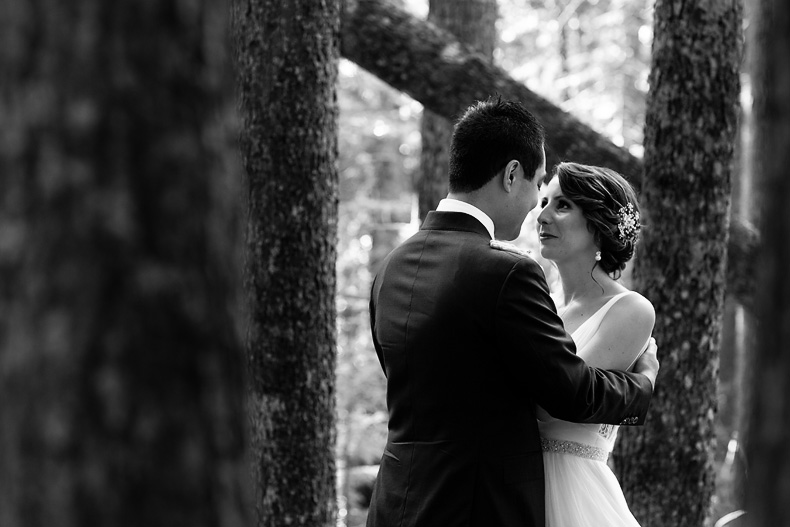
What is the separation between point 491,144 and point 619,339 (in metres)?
1.01

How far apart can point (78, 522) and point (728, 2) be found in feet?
16.1

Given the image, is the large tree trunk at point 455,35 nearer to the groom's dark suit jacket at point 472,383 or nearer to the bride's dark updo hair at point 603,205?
the bride's dark updo hair at point 603,205

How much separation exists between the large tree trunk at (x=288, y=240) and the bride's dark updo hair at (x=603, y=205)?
120cm

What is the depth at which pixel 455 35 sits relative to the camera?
925cm

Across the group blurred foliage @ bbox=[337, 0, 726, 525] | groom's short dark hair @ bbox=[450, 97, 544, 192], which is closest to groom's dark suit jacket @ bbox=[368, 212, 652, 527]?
groom's short dark hair @ bbox=[450, 97, 544, 192]

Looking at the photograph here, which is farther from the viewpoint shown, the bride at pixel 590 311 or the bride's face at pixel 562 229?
the bride's face at pixel 562 229

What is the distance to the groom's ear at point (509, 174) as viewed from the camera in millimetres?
3568

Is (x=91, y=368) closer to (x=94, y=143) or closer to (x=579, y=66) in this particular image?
(x=94, y=143)

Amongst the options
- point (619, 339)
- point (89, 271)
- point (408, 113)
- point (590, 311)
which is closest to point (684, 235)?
point (590, 311)

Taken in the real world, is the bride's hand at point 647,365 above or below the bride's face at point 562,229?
below

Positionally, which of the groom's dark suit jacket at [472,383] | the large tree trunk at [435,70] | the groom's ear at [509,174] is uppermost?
the large tree trunk at [435,70]

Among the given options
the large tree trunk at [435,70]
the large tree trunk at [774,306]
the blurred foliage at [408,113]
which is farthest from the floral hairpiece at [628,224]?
the blurred foliage at [408,113]

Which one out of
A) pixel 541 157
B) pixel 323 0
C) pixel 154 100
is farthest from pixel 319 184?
pixel 154 100

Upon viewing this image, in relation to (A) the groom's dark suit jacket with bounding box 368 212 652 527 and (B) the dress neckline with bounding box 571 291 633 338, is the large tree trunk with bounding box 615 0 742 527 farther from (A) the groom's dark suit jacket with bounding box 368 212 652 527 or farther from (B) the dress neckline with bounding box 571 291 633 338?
(A) the groom's dark suit jacket with bounding box 368 212 652 527
